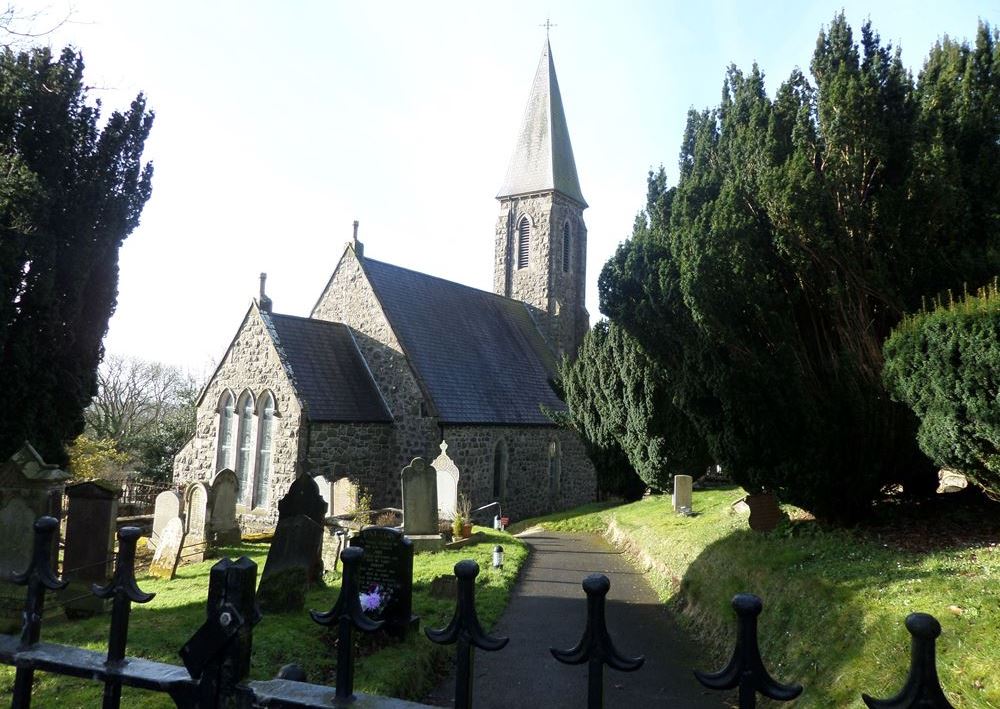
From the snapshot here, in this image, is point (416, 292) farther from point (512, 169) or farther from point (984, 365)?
point (984, 365)

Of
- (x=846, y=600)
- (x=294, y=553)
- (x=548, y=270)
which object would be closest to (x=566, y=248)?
(x=548, y=270)

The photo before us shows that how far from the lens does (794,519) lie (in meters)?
9.92

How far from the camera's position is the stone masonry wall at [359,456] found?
16.0 metres

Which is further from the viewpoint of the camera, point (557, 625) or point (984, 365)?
point (557, 625)

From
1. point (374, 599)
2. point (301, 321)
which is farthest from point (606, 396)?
point (374, 599)

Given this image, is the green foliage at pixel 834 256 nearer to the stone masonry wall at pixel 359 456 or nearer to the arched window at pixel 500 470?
the stone masonry wall at pixel 359 456

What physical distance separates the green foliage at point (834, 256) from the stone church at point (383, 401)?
8.36 m

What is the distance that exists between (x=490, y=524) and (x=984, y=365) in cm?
1479

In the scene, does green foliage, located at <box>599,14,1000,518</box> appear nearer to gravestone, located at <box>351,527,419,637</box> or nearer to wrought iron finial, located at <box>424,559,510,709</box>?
gravestone, located at <box>351,527,419,637</box>

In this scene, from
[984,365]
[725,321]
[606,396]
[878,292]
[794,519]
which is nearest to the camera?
[984,365]

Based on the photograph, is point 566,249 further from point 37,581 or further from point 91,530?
point 37,581

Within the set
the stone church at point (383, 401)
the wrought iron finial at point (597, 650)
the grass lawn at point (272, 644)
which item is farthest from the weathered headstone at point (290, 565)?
the wrought iron finial at point (597, 650)

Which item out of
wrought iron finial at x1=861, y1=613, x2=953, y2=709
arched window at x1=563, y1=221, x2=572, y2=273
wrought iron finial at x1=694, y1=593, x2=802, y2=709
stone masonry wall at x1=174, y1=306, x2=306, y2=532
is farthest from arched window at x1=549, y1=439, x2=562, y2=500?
wrought iron finial at x1=861, y1=613, x2=953, y2=709

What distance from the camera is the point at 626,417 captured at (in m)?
16.0
